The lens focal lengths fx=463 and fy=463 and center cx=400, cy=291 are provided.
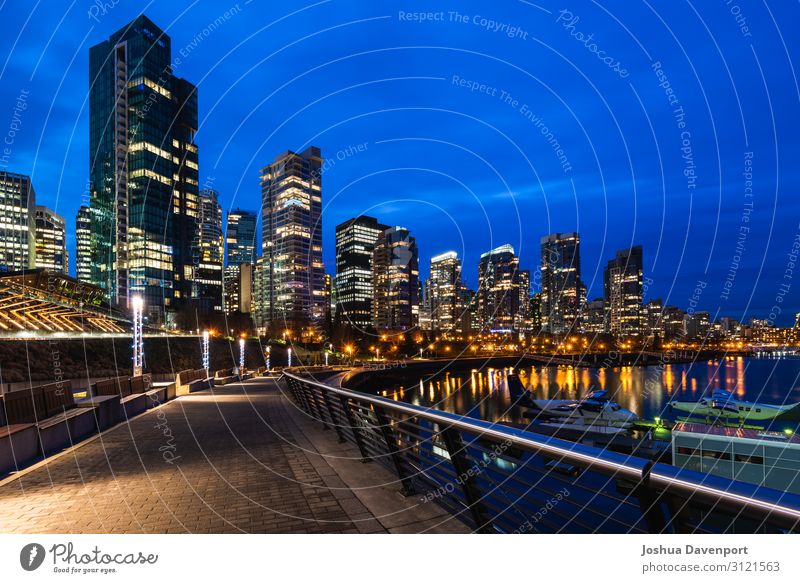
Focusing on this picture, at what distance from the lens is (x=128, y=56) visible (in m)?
121

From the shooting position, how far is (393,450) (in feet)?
20.2

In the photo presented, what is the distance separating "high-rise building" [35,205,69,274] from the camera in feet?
600

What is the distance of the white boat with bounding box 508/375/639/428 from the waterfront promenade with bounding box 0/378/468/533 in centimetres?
3325

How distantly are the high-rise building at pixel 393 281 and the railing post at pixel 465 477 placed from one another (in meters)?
174

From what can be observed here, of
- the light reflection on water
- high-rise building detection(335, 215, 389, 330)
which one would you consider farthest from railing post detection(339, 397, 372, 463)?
high-rise building detection(335, 215, 389, 330)

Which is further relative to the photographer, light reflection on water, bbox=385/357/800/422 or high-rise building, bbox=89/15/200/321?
high-rise building, bbox=89/15/200/321

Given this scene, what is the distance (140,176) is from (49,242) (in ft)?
345

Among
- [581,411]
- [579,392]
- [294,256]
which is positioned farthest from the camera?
[294,256]

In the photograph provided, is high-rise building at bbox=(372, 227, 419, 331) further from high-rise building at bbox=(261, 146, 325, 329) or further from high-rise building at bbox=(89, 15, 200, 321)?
high-rise building at bbox=(89, 15, 200, 321)

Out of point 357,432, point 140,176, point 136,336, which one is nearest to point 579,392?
point 136,336

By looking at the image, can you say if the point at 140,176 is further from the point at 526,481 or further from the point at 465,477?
the point at 526,481

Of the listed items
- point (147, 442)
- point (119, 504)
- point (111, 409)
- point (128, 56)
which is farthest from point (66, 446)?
point (128, 56)

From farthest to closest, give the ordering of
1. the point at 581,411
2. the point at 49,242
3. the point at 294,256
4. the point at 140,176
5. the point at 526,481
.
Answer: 1. the point at 49,242
2. the point at 294,256
3. the point at 140,176
4. the point at 581,411
5. the point at 526,481
